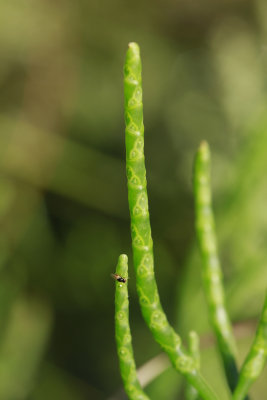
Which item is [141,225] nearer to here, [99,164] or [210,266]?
[210,266]

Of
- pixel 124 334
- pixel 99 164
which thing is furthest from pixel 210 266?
pixel 99 164

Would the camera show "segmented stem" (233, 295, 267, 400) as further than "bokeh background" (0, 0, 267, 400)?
No

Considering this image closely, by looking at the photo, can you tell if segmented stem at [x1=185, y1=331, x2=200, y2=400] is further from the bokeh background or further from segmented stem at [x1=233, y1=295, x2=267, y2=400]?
the bokeh background

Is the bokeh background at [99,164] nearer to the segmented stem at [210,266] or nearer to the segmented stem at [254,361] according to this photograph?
the segmented stem at [210,266]

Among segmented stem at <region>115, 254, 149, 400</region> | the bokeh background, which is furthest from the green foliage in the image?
the bokeh background

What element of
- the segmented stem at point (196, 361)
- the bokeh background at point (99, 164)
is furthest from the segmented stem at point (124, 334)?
the bokeh background at point (99, 164)

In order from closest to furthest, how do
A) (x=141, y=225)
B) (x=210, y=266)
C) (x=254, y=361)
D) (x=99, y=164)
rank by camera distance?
(x=141, y=225)
(x=254, y=361)
(x=210, y=266)
(x=99, y=164)

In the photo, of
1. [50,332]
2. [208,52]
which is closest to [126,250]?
[50,332]
